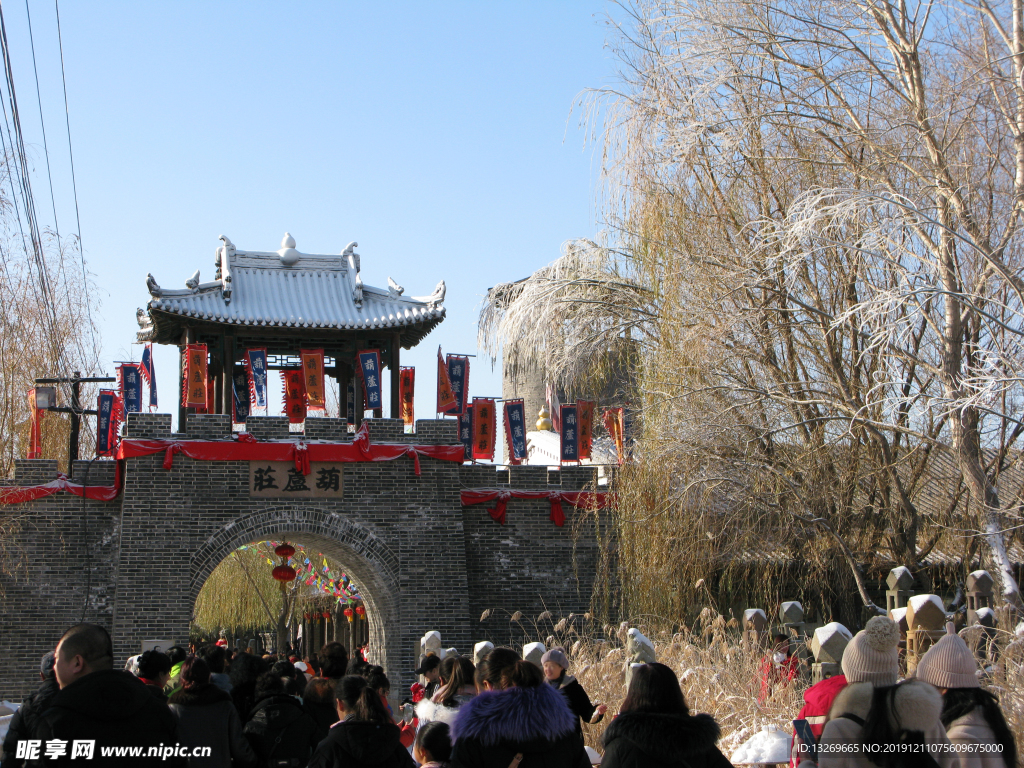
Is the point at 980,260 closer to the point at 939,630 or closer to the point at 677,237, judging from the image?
the point at 677,237

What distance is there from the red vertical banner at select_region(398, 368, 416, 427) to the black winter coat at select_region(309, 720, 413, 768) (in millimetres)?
11057

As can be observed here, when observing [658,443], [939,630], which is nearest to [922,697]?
[939,630]

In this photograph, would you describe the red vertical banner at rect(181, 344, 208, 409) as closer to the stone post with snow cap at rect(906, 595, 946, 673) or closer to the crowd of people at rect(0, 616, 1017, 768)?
the crowd of people at rect(0, 616, 1017, 768)

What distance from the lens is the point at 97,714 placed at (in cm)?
305

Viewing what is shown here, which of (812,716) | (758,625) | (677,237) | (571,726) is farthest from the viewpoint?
(677,237)

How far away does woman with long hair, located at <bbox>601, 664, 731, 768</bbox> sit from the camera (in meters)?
3.16

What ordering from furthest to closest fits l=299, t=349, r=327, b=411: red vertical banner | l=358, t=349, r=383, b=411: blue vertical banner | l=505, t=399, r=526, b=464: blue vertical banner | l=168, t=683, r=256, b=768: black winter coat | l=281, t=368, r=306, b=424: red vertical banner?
l=505, t=399, r=526, b=464: blue vertical banner → l=281, t=368, r=306, b=424: red vertical banner → l=358, t=349, r=383, b=411: blue vertical banner → l=299, t=349, r=327, b=411: red vertical banner → l=168, t=683, r=256, b=768: black winter coat

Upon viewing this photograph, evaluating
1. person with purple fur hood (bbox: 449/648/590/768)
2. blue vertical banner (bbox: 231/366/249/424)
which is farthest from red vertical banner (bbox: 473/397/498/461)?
person with purple fur hood (bbox: 449/648/590/768)

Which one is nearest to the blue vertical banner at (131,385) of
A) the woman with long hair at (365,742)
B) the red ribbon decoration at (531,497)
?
the red ribbon decoration at (531,497)

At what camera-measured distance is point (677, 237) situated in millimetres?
10914

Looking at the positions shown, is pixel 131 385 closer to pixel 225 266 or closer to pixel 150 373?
pixel 150 373

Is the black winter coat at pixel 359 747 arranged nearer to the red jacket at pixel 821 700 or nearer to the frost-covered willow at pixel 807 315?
the red jacket at pixel 821 700

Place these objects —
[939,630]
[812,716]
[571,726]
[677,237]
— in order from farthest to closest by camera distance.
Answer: [677,237] < [939,630] < [812,716] < [571,726]

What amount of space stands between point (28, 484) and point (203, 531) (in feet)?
7.57
